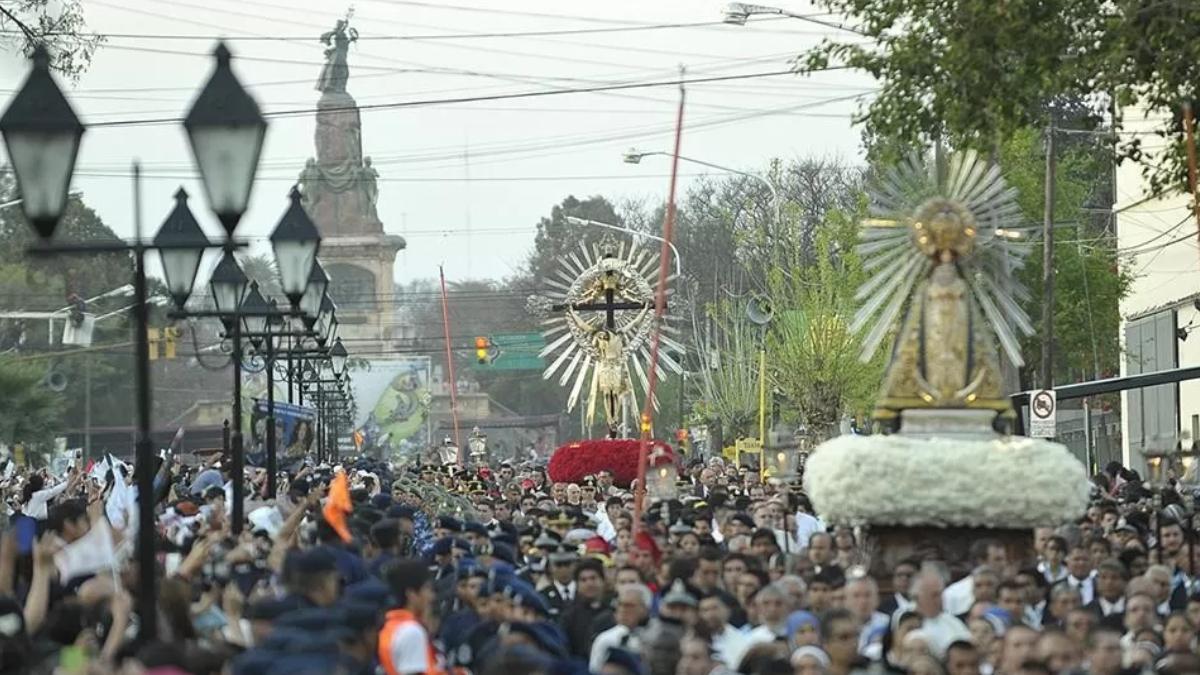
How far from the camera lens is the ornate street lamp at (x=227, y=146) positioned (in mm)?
14109

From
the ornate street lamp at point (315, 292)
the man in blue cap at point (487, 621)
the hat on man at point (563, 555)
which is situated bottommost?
the man in blue cap at point (487, 621)

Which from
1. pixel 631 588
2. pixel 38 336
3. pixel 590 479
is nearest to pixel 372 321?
pixel 38 336

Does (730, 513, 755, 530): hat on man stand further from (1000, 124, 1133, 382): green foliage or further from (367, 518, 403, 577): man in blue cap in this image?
(1000, 124, 1133, 382): green foliage

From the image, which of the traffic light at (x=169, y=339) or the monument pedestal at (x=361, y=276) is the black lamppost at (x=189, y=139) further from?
the monument pedestal at (x=361, y=276)

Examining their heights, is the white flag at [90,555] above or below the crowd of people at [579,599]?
above

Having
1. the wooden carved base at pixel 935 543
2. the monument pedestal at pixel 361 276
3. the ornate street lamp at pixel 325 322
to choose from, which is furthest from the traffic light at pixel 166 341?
the monument pedestal at pixel 361 276

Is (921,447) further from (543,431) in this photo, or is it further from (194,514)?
(543,431)

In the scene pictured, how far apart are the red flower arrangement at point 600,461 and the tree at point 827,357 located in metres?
14.1

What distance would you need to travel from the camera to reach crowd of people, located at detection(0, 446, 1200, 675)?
12367mm

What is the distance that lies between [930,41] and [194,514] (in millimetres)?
7908

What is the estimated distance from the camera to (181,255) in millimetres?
20078

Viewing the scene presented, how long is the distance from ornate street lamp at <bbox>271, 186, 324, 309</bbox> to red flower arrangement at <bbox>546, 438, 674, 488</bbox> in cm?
1713

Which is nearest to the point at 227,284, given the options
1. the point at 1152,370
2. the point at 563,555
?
the point at 563,555

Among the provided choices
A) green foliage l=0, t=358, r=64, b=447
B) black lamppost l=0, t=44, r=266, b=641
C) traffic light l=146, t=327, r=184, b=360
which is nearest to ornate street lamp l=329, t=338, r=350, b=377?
traffic light l=146, t=327, r=184, b=360
